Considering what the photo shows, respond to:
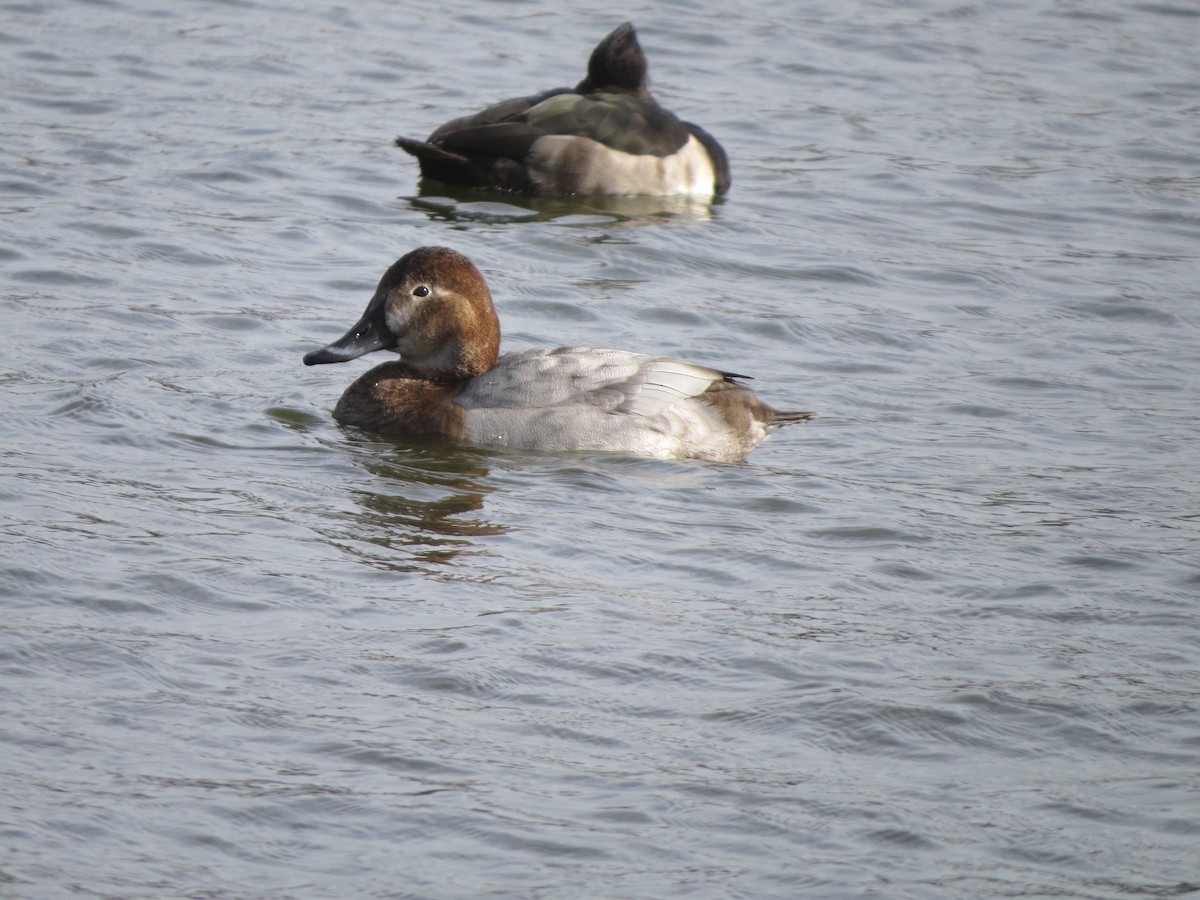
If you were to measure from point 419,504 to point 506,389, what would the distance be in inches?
34.4

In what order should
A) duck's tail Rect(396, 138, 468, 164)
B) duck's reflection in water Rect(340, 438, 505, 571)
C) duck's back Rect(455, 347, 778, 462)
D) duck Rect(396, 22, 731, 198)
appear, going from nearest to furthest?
duck's reflection in water Rect(340, 438, 505, 571)
duck's back Rect(455, 347, 778, 462)
duck's tail Rect(396, 138, 468, 164)
duck Rect(396, 22, 731, 198)

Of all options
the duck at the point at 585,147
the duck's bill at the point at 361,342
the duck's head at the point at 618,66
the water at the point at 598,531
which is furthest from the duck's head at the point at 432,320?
the duck's head at the point at 618,66

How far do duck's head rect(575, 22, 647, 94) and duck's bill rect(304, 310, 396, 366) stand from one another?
480cm

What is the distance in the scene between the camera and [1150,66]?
1603cm

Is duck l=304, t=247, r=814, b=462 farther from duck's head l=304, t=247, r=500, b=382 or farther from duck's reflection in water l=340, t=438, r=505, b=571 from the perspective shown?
duck's reflection in water l=340, t=438, r=505, b=571

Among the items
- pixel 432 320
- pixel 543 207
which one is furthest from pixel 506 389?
pixel 543 207

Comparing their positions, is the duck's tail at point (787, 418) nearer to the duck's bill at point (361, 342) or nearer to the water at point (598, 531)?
the water at point (598, 531)

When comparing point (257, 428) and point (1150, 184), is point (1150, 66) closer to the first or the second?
point (1150, 184)

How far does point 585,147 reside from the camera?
39.9 ft

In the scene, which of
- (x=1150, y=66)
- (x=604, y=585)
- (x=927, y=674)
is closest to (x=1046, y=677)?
(x=927, y=674)

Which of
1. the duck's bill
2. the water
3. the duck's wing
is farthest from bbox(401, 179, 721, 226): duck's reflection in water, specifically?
the duck's wing

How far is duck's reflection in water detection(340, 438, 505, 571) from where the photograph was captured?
263 inches

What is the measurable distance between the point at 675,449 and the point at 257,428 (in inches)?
71.1

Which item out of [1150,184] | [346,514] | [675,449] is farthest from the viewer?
[1150,184]
